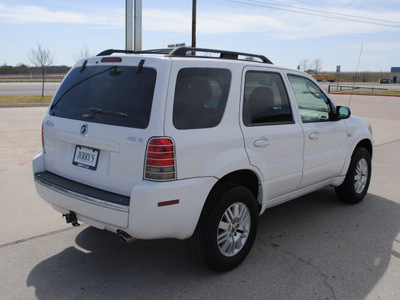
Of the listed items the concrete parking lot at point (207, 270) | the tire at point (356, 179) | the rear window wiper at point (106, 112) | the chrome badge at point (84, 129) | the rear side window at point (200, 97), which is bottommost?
the concrete parking lot at point (207, 270)

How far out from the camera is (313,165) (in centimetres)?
427

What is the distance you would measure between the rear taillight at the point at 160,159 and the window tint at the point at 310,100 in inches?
75.2

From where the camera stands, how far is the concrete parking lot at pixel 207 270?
308cm

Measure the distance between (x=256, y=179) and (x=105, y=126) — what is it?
151cm

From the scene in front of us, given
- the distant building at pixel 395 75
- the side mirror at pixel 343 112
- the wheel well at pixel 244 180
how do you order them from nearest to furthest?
the wheel well at pixel 244 180 → the side mirror at pixel 343 112 → the distant building at pixel 395 75

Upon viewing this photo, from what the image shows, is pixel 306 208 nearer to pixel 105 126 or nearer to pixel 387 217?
pixel 387 217

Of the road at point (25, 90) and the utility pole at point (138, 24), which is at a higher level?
the utility pole at point (138, 24)

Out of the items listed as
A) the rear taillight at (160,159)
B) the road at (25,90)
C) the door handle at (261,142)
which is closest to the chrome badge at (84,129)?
the rear taillight at (160,159)

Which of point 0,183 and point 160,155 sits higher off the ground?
point 160,155

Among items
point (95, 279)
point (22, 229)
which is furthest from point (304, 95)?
point (22, 229)

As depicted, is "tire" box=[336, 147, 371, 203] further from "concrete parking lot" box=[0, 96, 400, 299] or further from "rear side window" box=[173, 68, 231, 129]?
"rear side window" box=[173, 68, 231, 129]

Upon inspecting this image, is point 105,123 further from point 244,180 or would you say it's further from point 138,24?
point 138,24

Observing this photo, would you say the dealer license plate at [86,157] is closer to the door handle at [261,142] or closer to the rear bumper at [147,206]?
the rear bumper at [147,206]

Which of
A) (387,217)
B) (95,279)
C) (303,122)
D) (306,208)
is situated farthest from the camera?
(306,208)
